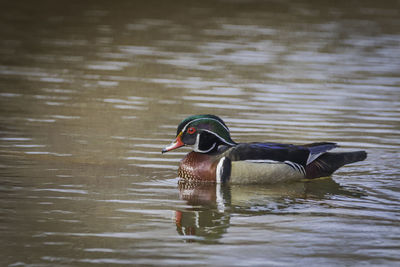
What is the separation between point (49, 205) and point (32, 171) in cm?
161

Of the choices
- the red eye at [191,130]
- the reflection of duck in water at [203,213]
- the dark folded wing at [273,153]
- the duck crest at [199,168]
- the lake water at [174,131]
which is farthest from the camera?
the red eye at [191,130]

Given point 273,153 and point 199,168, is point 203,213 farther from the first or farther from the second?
point 273,153

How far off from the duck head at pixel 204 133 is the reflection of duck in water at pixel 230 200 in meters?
0.44

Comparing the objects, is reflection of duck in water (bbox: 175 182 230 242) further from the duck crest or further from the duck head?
the duck head

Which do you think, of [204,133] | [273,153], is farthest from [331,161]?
[204,133]

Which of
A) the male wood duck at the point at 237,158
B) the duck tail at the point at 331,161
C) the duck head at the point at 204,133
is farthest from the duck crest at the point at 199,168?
the duck tail at the point at 331,161

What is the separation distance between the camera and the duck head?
10.6 metres

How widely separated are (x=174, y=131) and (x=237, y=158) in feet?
9.84

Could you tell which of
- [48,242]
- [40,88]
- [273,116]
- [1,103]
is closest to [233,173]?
[48,242]

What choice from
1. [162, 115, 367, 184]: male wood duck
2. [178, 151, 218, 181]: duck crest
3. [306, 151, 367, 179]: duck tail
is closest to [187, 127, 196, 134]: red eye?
[162, 115, 367, 184]: male wood duck

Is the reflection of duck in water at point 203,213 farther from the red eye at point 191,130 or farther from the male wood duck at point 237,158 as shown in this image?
the red eye at point 191,130

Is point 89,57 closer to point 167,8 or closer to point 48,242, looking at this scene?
point 167,8

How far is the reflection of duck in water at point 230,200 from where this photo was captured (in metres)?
8.50

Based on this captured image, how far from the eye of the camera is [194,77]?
18.1 meters
